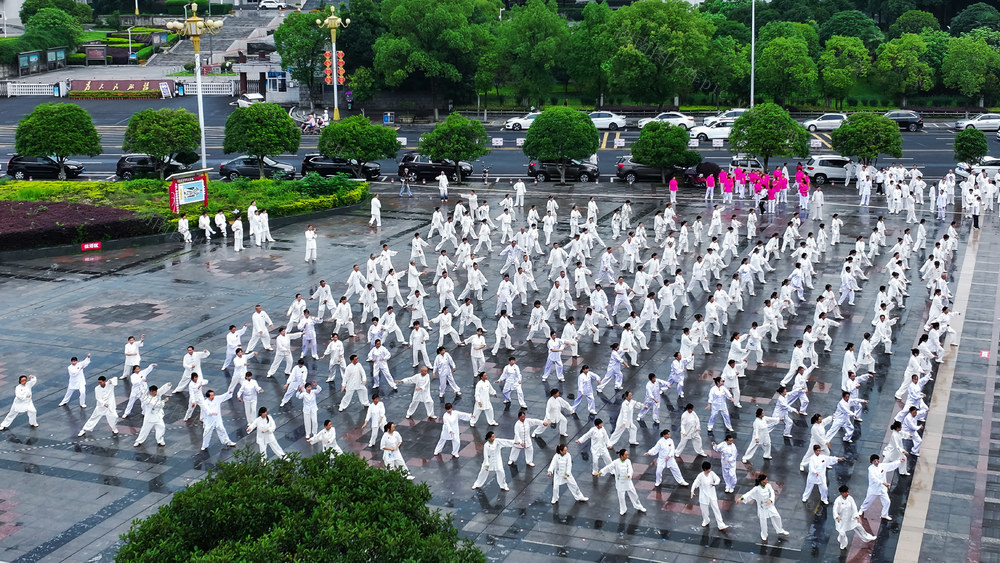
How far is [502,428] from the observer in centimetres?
1723

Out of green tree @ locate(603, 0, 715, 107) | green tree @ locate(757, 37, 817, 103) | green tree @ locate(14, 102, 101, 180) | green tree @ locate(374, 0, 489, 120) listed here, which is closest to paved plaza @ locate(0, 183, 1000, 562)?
green tree @ locate(14, 102, 101, 180)

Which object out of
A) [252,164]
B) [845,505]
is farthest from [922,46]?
[845,505]

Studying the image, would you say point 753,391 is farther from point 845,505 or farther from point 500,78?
point 500,78

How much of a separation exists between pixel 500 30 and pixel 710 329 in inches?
1494

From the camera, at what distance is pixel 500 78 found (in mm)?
56969

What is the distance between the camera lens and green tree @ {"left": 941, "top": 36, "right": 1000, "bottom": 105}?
5369cm

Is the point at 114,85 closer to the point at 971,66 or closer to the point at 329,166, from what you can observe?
the point at 329,166

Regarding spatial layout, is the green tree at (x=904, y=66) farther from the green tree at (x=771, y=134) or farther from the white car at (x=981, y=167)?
→ the green tree at (x=771, y=134)

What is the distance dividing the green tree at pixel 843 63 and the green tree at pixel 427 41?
16813mm

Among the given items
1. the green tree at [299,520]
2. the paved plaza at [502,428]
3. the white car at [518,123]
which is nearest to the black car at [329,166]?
the paved plaza at [502,428]

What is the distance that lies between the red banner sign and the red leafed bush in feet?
109

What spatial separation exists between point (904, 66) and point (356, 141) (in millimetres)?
30442

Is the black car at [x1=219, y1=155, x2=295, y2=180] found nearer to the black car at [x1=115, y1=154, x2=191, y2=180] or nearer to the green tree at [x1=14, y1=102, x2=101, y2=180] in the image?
the black car at [x1=115, y1=154, x2=191, y2=180]

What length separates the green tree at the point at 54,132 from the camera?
123ft
